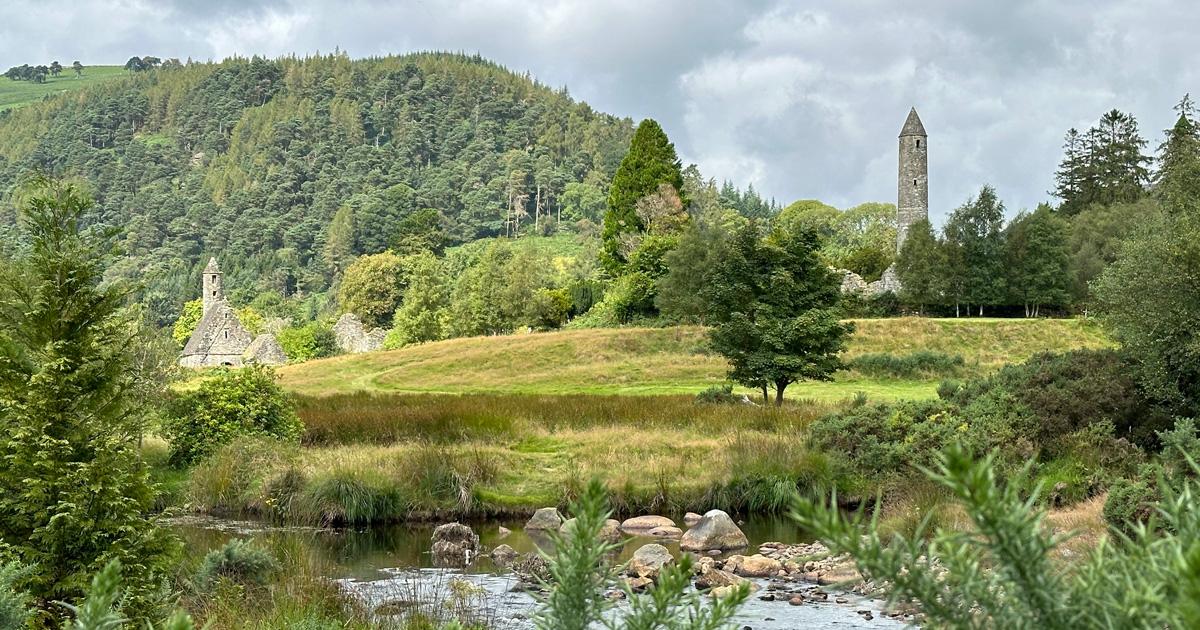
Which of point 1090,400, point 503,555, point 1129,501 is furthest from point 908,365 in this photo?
point 503,555

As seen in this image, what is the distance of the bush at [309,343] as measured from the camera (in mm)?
83188

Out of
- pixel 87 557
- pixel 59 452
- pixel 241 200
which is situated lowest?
pixel 87 557

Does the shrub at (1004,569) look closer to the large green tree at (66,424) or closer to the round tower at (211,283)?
the large green tree at (66,424)

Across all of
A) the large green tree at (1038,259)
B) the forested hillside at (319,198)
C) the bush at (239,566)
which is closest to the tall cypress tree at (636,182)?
the large green tree at (1038,259)

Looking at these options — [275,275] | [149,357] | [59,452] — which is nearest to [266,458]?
[149,357]

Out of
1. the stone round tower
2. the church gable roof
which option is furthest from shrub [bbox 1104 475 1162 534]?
the church gable roof

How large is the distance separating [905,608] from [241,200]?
178 m

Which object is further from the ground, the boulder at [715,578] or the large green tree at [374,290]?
the large green tree at [374,290]

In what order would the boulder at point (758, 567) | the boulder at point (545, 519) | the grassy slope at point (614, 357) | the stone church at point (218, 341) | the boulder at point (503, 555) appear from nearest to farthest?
1. the boulder at point (758, 567)
2. the boulder at point (503, 555)
3. the boulder at point (545, 519)
4. the grassy slope at point (614, 357)
5. the stone church at point (218, 341)

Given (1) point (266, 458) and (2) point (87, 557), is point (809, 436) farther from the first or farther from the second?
(2) point (87, 557)

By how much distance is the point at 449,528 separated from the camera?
17.0 metres

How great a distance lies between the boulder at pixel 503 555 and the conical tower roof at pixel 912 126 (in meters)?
78.1

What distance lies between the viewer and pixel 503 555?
51.8 feet

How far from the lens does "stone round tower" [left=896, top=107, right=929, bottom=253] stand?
283 feet
